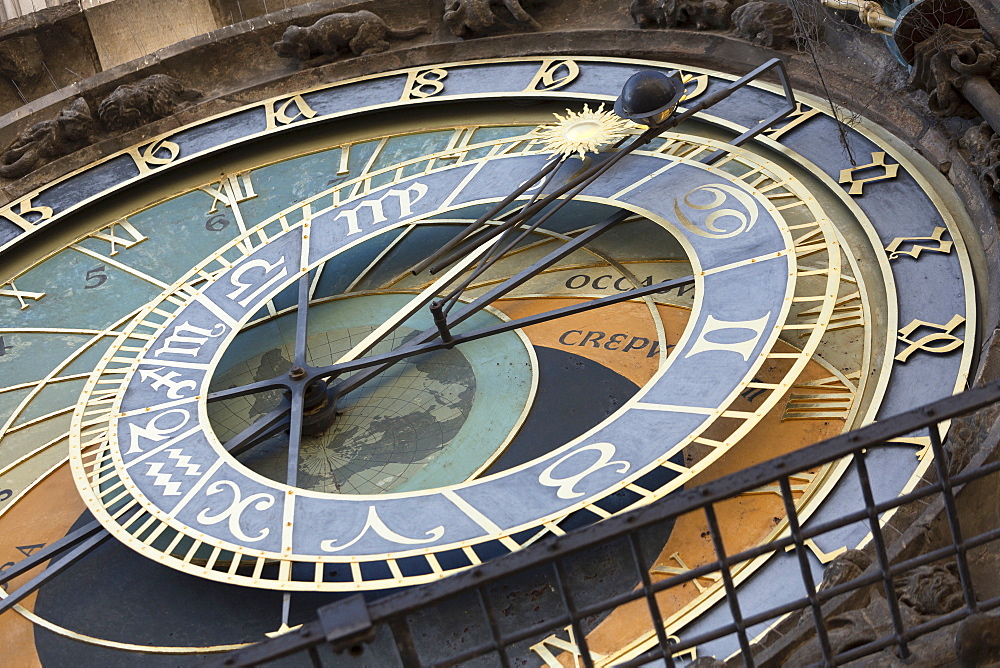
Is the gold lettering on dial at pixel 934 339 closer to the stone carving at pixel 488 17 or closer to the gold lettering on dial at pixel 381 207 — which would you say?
the gold lettering on dial at pixel 381 207

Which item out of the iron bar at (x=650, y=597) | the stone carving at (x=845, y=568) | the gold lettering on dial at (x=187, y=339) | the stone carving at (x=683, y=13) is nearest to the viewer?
the iron bar at (x=650, y=597)

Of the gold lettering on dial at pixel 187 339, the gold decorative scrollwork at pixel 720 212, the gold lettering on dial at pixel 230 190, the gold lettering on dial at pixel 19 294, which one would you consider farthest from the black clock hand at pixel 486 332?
the gold lettering on dial at pixel 19 294

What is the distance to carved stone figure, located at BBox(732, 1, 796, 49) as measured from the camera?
6.17 meters

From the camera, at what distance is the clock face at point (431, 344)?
459cm

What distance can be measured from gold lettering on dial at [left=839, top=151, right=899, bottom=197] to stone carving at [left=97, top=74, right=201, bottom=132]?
127 inches

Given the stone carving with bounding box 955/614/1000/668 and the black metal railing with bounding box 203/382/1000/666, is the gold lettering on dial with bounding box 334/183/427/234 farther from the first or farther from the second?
the stone carving with bounding box 955/614/1000/668

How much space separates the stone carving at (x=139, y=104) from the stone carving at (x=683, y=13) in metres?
2.20

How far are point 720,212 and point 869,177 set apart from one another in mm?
592

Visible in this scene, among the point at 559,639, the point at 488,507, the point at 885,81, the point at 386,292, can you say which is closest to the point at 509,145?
the point at 386,292

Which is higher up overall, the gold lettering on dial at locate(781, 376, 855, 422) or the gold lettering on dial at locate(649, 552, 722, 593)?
the gold lettering on dial at locate(781, 376, 855, 422)

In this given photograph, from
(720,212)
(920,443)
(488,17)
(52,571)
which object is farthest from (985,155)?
(52,571)

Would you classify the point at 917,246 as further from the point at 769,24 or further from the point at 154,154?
the point at 154,154

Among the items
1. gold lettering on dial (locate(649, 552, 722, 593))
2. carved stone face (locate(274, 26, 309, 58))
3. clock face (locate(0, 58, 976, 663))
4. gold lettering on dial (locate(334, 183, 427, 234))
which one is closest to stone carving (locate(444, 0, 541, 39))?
clock face (locate(0, 58, 976, 663))

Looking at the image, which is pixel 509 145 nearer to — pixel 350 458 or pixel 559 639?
pixel 350 458
